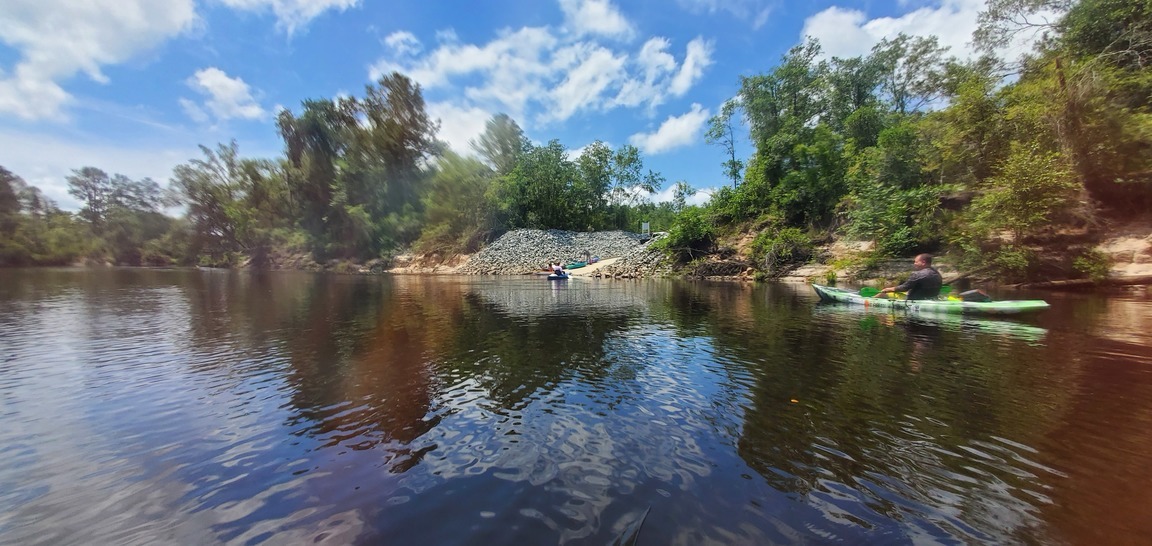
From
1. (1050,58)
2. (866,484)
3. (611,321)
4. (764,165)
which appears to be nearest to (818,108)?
(764,165)

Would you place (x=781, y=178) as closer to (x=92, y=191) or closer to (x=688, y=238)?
(x=688, y=238)

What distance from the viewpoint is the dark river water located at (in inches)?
158

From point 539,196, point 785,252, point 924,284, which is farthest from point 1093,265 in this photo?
point 539,196

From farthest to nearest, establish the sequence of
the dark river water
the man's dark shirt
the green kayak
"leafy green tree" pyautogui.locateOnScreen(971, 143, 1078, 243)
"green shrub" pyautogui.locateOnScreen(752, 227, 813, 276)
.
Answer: "green shrub" pyautogui.locateOnScreen(752, 227, 813, 276) < "leafy green tree" pyautogui.locateOnScreen(971, 143, 1078, 243) < the man's dark shirt < the green kayak < the dark river water

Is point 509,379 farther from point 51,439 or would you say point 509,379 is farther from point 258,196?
point 258,196

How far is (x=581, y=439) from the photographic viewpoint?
5922 millimetres

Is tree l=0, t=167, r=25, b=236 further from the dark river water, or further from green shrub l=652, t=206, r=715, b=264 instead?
green shrub l=652, t=206, r=715, b=264

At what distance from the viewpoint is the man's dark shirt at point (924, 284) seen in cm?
1577

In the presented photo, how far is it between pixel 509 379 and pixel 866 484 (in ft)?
20.1

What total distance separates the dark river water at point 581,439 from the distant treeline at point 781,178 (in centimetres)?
1686

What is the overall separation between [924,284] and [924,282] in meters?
0.10

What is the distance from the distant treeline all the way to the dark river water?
1686 centimetres

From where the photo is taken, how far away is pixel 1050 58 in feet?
88.7

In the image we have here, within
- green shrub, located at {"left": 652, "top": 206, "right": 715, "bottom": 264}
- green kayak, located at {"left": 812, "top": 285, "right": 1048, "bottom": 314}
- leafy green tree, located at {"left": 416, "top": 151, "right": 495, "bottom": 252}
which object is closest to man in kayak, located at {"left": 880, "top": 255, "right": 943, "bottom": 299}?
green kayak, located at {"left": 812, "top": 285, "right": 1048, "bottom": 314}
